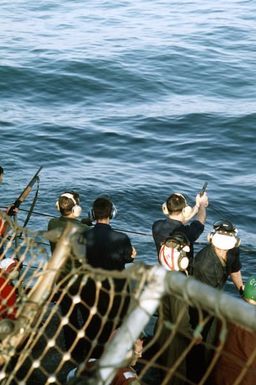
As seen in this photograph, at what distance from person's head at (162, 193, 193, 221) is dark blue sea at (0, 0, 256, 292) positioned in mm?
3675

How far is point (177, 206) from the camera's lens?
25.3 feet

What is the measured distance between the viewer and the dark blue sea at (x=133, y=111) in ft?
61.4

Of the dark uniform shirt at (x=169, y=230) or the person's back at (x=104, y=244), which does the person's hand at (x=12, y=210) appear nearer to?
the dark uniform shirt at (x=169, y=230)

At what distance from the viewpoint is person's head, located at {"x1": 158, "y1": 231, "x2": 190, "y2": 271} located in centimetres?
659

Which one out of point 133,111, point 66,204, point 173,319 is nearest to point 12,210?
point 66,204

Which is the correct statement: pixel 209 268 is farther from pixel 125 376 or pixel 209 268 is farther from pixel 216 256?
pixel 125 376

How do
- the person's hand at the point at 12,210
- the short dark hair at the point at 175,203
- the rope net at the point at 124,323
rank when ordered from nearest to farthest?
1. the rope net at the point at 124,323
2. the short dark hair at the point at 175,203
3. the person's hand at the point at 12,210

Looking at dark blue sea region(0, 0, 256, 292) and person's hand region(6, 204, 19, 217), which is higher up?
person's hand region(6, 204, 19, 217)

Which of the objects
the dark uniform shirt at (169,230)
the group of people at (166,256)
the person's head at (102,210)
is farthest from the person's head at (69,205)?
the dark uniform shirt at (169,230)

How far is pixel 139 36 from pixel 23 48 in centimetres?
564

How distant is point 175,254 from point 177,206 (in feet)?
3.78

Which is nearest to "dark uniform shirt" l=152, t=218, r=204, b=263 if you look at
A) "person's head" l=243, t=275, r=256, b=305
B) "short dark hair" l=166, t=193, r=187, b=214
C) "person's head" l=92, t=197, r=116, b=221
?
"short dark hair" l=166, t=193, r=187, b=214

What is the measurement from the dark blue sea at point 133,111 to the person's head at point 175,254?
459 centimetres

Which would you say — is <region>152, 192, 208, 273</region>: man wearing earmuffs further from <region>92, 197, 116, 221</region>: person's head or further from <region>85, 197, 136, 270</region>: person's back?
<region>92, 197, 116, 221</region>: person's head
